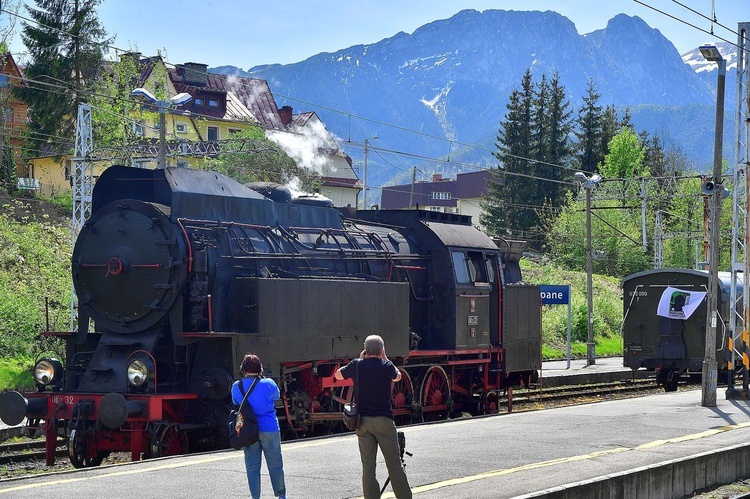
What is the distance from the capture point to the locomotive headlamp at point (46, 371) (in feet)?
44.5

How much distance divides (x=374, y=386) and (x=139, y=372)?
5301mm

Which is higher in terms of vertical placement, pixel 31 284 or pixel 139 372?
pixel 31 284

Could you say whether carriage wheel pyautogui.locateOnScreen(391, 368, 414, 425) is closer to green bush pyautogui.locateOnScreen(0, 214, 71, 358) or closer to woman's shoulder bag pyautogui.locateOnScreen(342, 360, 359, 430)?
woman's shoulder bag pyautogui.locateOnScreen(342, 360, 359, 430)

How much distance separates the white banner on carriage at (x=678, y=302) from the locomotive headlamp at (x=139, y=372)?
17.2 metres

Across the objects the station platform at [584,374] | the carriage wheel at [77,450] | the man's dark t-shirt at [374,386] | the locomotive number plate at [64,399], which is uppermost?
the man's dark t-shirt at [374,386]

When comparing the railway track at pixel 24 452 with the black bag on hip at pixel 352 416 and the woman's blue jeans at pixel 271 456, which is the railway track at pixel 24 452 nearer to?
the woman's blue jeans at pixel 271 456

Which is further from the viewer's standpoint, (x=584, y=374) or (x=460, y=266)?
(x=584, y=374)

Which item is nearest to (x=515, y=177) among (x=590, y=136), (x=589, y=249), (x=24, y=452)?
(x=590, y=136)

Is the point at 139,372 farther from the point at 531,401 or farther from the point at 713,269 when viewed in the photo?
the point at 531,401

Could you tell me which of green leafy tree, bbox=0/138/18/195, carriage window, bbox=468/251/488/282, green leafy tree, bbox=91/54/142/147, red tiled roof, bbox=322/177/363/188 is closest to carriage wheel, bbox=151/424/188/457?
carriage window, bbox=468/251/488/282

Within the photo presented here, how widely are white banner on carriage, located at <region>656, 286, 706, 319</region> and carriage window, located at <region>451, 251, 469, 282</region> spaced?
1073 centimetres

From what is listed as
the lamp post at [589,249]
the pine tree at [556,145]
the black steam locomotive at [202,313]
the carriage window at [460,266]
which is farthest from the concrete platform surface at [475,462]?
the pine tree at [556,145]

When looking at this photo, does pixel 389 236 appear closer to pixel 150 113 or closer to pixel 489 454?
pixel 489 454

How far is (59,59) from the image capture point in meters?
48.3
